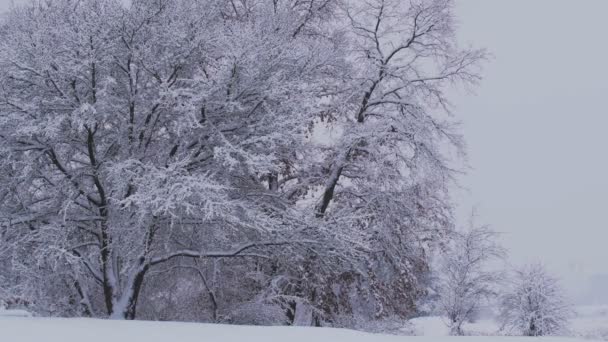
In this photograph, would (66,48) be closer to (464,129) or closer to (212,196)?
(212,196)

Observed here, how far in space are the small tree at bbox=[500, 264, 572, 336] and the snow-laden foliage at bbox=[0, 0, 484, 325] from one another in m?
9.89

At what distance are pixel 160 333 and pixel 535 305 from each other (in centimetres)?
1839

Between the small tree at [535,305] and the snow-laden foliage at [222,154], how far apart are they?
32.4 ft

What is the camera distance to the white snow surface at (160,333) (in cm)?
621

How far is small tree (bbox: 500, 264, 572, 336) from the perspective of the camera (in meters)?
21.2

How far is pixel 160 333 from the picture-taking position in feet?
21.6

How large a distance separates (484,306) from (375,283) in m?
14.2

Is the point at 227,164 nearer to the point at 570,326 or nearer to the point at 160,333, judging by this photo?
the point at 160,333

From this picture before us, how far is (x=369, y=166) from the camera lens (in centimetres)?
1160

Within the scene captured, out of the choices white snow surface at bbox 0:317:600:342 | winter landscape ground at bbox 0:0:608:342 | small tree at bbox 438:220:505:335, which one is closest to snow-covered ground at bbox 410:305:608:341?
small tree at bbox 438:220:505:335

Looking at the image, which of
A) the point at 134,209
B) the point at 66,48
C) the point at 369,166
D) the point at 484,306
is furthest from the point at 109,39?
the point at 484,306

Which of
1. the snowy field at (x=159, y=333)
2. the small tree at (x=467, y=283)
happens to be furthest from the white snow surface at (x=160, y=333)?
the small tree at (x=467, y=283)

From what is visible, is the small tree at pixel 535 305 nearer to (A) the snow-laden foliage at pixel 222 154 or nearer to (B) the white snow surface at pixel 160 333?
(A) the snow-laden foliage at pixel 222 154

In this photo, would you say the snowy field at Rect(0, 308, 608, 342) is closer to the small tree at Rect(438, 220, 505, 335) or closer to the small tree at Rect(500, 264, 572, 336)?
the small tree at Rect(500, 264, 572, 336)
